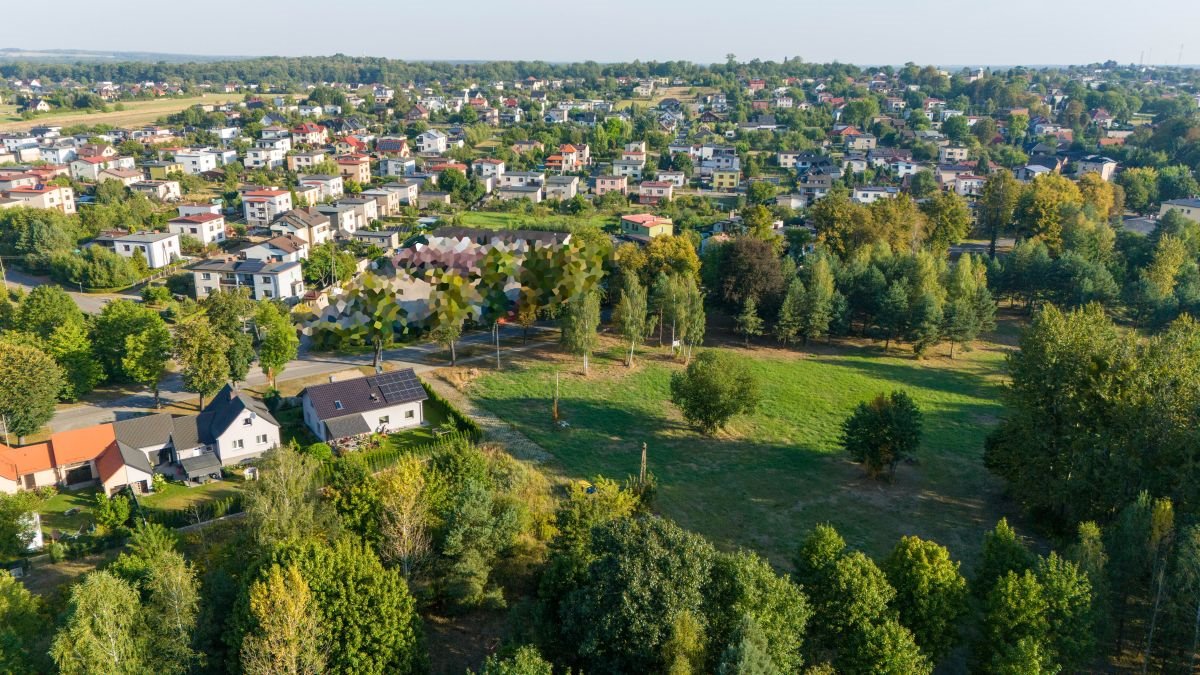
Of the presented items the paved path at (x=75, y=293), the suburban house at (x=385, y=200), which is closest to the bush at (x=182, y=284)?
the paved path at (x=75, y=293)

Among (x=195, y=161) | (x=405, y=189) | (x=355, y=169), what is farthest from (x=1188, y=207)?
(x=195, y=161)

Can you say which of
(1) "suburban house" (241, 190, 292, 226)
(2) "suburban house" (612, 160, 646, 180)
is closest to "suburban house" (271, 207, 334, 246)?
(1) "suburban house" (241, 190, 292, 226)

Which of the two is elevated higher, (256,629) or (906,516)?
(256,629)

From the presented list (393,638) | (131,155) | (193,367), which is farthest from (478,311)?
(131,155)

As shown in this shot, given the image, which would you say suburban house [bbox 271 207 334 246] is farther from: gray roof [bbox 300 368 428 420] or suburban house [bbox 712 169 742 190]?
suburban house [bbox 712 169 742 190]

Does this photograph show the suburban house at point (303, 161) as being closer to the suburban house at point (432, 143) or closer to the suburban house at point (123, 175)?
the suburban house at point (123, 175)

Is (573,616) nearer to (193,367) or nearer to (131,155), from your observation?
(193,367)
